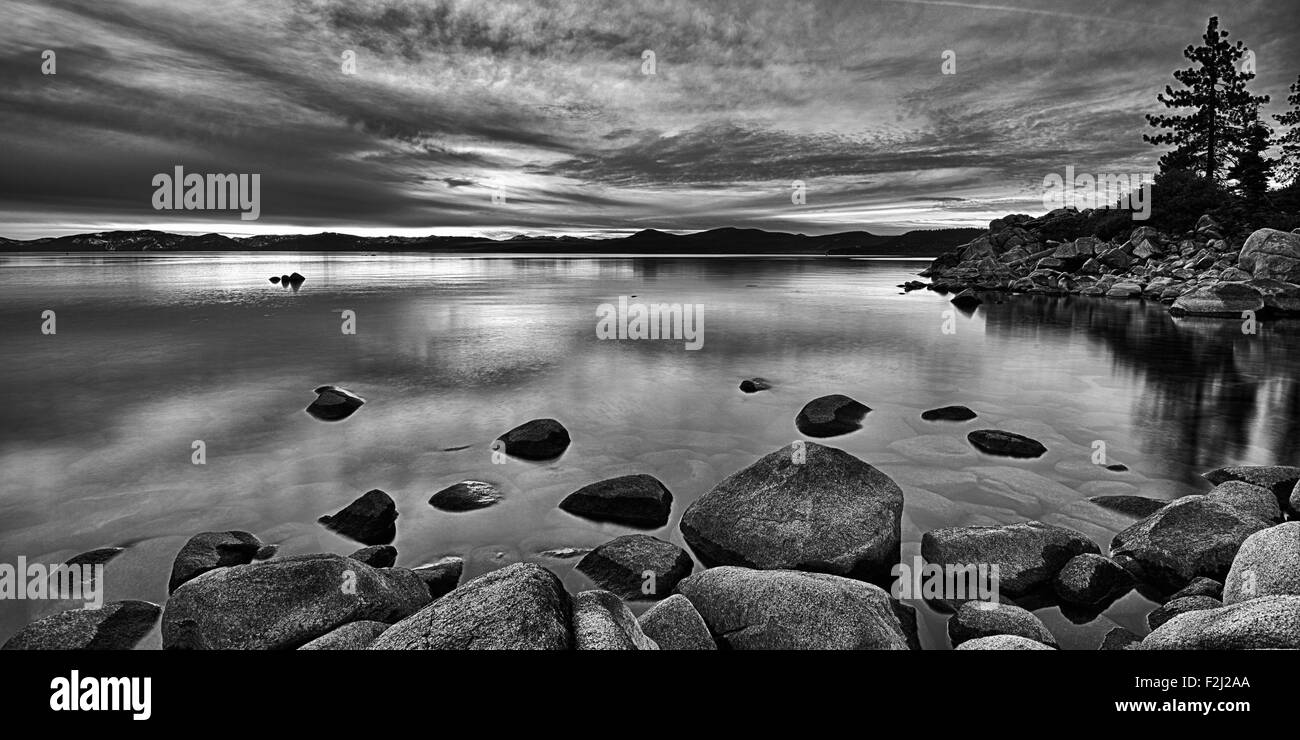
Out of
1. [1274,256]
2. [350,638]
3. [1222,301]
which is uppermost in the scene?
[1274,256]

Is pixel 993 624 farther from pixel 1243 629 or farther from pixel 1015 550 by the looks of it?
pixel 1243 629

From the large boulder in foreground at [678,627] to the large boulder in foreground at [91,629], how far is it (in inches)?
211

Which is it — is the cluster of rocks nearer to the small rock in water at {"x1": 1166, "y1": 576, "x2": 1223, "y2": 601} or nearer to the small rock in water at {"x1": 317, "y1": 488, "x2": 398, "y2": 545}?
the small rock in water at {"x1": 1166, "y1": 576, "x2": 1223, "y2": 601}

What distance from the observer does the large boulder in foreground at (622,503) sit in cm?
976

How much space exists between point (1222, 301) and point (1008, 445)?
35.2 m

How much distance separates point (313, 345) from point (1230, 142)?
81.4m

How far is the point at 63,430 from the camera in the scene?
14.9 m

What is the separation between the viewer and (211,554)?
7891mm

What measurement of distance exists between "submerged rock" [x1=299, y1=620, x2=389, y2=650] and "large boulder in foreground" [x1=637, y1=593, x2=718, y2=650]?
2349 millimetres

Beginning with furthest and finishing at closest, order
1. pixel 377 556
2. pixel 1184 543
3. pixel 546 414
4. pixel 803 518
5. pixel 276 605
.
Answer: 1. pixel 546 414
2. pixel 377 556
3. pixel 803 518
4. pixel 1184 543
5. pixel 276 605

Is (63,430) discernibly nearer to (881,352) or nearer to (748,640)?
(748,640)

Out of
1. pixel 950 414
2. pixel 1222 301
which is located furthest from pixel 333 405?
pixel 1222 301

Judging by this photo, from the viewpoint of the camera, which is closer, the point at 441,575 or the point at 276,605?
the point at 276,605
